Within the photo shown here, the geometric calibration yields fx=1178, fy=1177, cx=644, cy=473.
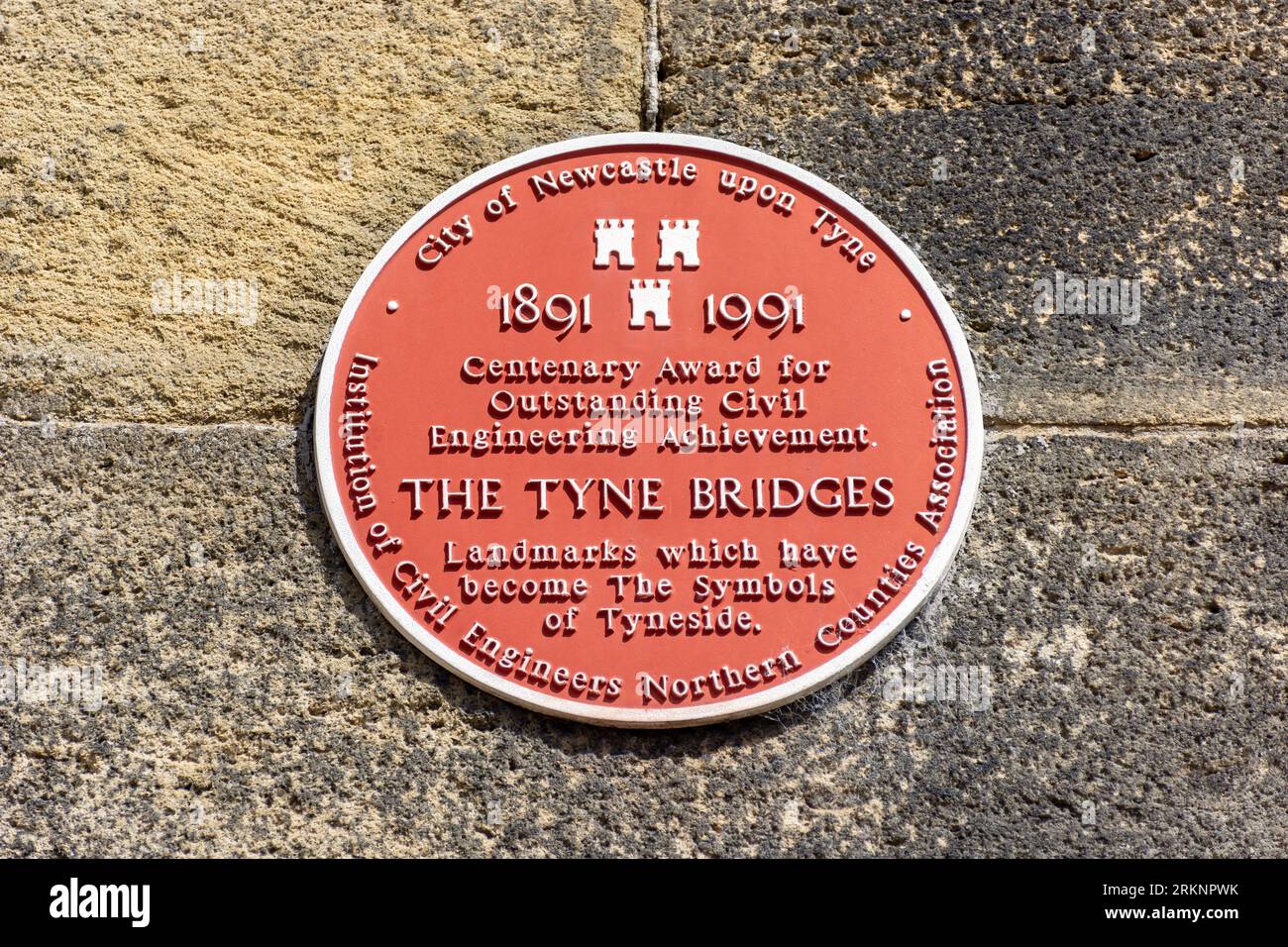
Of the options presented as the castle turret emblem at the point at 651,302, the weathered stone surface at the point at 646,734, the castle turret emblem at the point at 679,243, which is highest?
the castle turret emblem at the point at 679,243

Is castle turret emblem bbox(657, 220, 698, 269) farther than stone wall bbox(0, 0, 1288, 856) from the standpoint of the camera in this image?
Yes

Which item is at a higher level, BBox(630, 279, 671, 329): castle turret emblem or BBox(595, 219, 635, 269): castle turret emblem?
BBox(595, 219, 635, 269): castle turret emblem

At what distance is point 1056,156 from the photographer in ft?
9.63

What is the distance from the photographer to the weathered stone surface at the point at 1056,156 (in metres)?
2.84

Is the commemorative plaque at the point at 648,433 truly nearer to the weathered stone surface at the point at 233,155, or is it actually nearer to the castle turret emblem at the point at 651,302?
the castle turret emblem at the point at 651,302

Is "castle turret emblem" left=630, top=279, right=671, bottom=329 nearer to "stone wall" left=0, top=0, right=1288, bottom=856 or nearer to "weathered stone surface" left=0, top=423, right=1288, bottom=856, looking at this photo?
"stone wall" left=0, top=0, right=1288, bottom=856

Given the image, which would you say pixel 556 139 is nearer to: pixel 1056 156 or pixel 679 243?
pixel 679 243

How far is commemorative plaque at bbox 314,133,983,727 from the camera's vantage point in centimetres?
265

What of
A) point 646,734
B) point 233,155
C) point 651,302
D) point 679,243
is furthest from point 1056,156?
point 233,155

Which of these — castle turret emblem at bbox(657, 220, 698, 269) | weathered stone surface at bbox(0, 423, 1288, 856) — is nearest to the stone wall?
weathered stone surface at bbox(0, 423, 1288, 856)

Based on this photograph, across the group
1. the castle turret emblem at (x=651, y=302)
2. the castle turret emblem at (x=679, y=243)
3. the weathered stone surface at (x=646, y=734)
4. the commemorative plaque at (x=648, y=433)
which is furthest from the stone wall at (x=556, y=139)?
the castle turret emblem at (x=651, y=302)

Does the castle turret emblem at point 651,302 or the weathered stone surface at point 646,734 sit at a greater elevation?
the castle turret emblem at point 651,302

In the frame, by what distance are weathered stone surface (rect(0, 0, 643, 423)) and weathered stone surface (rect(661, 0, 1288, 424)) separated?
0.41 metres

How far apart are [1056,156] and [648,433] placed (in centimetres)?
125
